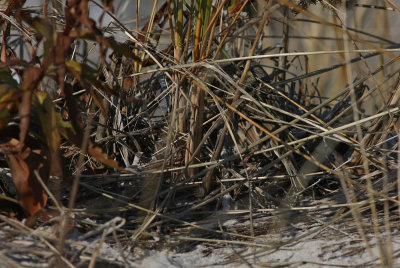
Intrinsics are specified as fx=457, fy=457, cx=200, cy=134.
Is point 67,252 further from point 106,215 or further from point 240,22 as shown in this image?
point 240,22

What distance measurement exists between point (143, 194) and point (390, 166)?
604 millimetres

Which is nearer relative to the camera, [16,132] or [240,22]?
[16,132]

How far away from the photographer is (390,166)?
3.67ft

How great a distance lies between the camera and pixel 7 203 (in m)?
0.90

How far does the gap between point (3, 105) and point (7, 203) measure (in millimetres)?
240

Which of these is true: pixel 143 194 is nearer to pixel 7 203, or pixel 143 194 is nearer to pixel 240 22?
pixel 7 203

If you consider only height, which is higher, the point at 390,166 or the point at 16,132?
the point at 16,132

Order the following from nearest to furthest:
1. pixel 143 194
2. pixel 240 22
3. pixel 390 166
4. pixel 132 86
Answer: pixel 143 194 < pixel 390 166 < pixel 132 86 < pixel 240 22

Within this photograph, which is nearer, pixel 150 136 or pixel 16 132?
pixel 16 132

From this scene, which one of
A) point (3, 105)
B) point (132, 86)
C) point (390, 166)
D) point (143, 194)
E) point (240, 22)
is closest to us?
point (3, 105)

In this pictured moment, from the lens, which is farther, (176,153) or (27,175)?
(176,153)

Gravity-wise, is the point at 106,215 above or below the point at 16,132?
below

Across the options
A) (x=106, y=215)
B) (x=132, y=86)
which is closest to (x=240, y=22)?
(x=132, y=86)

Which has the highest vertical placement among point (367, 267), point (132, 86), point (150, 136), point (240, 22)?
point (240, 22)
